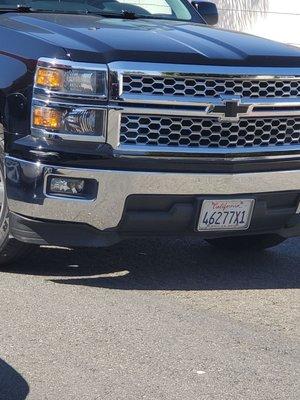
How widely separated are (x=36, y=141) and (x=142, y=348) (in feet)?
4.52

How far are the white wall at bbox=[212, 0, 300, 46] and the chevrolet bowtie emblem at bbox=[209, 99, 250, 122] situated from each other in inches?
402

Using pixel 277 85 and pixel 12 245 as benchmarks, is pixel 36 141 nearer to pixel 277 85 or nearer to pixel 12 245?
pixel 12 245

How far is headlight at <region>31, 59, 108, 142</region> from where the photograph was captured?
5.67 meters

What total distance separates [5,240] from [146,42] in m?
1.46

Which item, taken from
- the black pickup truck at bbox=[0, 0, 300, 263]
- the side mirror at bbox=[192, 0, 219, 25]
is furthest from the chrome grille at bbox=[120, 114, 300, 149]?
the side mirror at bbox=[192, 0, 219, 25]

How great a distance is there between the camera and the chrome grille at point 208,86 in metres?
5.71

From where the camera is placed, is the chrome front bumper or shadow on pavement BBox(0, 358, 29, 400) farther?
the chrome front bumper

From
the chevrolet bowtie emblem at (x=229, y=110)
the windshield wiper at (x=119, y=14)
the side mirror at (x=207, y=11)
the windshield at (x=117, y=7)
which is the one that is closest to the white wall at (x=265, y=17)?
the side mirror at (x=207, y=11)

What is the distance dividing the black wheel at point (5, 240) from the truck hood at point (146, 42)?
0.76m

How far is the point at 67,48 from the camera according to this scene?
5.70 meters

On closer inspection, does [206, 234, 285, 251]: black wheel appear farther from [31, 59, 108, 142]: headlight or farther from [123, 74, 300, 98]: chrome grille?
[31, 59, 108, 142]: headlight

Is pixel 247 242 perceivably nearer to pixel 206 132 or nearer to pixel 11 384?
pixel 206 132

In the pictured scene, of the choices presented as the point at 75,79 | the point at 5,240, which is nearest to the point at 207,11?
the point at 75,79

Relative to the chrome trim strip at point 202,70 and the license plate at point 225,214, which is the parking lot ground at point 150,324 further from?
the chrome trim strip at point 202,70
